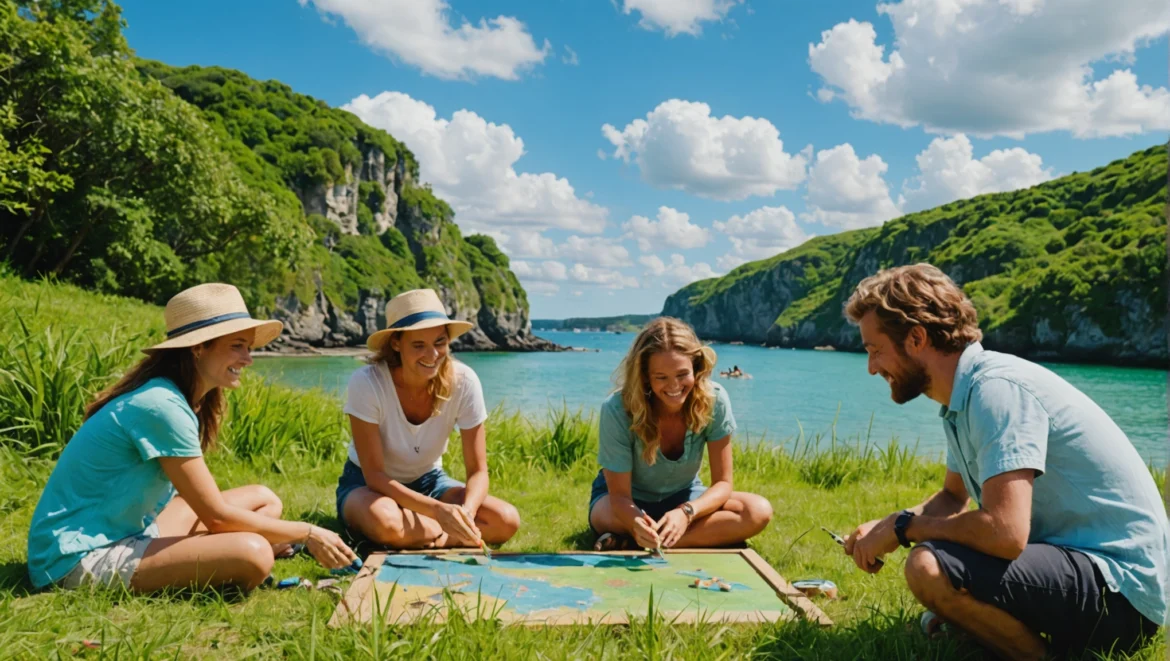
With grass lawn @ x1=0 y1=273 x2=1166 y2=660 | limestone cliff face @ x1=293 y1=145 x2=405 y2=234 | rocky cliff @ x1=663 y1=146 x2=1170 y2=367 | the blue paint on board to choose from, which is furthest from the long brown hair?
limestone cliff face @ x1=293 y1=145 x2=405 y2=234

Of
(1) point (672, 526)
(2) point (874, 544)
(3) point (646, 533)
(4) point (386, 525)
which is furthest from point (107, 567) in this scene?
(2) point (874, 544)

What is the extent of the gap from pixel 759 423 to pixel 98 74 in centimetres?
1966

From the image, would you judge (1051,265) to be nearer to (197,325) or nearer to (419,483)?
(419,483)

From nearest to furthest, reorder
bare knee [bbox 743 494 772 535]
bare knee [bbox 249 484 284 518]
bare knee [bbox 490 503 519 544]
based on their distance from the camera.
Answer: bare knee [bbox 249 484 284 518], bare knee [bbox 743 494 772 535], bare knee [bbox 490 503 519 544]

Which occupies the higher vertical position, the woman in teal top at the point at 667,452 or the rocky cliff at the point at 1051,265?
the rocky cliff at the point at 1051,265

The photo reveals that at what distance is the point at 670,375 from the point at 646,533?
79 cm

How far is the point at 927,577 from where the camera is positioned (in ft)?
8.17

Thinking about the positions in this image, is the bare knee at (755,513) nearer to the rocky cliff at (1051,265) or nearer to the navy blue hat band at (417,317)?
the navy blue hat band at (417,317)

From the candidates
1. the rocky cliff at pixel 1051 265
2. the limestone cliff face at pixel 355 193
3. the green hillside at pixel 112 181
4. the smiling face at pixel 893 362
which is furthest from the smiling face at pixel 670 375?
the limestone cliff face at pixel 355 193

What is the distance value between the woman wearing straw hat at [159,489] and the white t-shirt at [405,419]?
881 mm

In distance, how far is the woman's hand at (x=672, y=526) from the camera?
3.86 meters

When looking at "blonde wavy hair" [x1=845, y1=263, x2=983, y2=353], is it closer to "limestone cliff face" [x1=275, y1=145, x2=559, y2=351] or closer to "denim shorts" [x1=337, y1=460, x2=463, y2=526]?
"denim shorts" [x1=337, y1=460, x2=463, y2=526]

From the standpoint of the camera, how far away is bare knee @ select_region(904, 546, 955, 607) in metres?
2.48

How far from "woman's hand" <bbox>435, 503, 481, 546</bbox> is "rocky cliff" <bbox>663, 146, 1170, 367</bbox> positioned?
Result: 62.0ft
